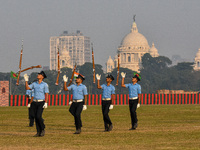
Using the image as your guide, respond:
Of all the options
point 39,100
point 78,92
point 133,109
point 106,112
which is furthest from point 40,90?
point 133,109

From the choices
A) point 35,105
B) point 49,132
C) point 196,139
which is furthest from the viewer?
point 49,132

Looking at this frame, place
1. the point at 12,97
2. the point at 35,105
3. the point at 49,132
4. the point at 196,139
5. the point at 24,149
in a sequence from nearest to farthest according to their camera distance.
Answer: the point at 24,149 < the point at 196,139 < the point at 35,105 < the point at 49,132 < the point at 12,97

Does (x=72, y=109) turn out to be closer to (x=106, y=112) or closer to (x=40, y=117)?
(x=40, y=117)

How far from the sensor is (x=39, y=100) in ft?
84.4

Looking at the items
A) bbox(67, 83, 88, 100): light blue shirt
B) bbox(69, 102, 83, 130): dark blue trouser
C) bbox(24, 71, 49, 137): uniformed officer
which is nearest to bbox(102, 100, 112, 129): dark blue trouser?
bbox(69, 102, 83, 130): dark blue trouser

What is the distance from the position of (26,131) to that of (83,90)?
3.59m

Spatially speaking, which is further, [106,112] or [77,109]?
[106,112]

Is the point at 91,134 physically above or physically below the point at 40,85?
below

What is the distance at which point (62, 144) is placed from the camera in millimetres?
22297

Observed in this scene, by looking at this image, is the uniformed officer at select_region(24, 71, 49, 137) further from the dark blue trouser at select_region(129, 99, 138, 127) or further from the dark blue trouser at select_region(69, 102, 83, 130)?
the dark blue trouser at select_region(129, 99, 138, 127)

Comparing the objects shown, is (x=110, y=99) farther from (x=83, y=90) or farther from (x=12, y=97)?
(x=12, y=97)

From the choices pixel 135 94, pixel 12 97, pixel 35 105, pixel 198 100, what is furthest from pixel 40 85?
pixel 198 100

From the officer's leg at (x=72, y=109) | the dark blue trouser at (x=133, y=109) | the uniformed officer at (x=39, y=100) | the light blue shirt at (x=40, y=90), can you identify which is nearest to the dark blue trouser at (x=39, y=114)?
the uniformed officer at (x=39, y=100)

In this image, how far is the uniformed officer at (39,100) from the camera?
2548 cm
